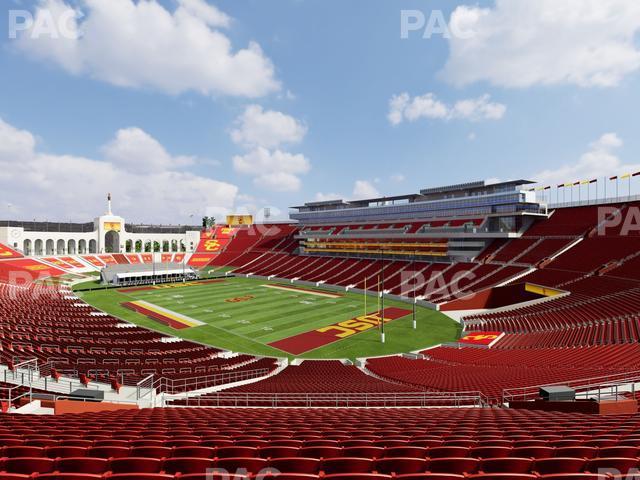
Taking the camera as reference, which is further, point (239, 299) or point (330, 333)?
point (239, 299)

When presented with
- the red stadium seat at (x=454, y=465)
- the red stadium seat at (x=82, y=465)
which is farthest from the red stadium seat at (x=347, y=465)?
the red stadium seat at (x=82, y=465)

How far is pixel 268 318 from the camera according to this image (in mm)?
39531

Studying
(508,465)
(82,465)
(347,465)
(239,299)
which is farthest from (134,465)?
(239,299)

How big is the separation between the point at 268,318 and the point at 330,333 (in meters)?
8.76

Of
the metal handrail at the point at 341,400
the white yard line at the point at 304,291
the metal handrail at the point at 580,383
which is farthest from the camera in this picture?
the white yard line at the point at 304,291

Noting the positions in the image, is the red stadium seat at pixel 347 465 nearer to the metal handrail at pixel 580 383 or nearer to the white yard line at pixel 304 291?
the metal handrail at pixel 580 383

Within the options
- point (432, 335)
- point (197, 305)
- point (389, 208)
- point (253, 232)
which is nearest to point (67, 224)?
point (253, 232)

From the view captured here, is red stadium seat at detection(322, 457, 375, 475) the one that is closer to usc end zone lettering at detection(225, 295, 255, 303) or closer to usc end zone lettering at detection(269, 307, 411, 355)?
usc end zone lettering at detection(269, 307, 411, 355)

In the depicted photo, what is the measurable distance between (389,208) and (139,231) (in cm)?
7150

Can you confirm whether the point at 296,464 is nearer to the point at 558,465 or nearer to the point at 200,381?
the point at 558,465

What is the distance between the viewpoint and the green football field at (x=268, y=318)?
101ft

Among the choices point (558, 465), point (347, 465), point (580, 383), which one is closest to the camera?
point (558, 465)

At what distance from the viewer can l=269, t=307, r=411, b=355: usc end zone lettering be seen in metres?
30.7

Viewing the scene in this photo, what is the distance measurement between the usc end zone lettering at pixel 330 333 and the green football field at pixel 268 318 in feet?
2.33
